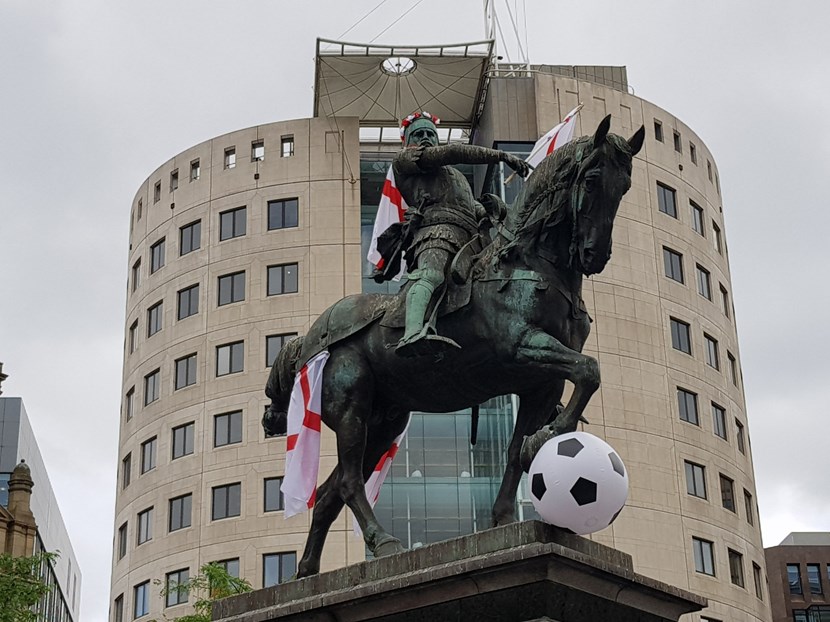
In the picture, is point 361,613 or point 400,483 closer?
point 361,613

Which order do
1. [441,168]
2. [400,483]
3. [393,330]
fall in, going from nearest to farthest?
1. [393,330]
2. [441,168]
3. [400,483]

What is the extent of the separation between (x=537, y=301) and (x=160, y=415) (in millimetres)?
59879

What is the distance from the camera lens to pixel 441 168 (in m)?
16.9

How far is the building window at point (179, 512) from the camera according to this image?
2724 inches

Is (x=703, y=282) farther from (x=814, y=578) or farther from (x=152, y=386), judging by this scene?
(x=814, y=578)

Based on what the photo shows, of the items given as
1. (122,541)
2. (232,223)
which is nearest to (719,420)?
(232,223)

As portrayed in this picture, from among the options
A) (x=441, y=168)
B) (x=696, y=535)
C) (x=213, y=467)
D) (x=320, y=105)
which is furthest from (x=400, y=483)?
(x=441, y=168)

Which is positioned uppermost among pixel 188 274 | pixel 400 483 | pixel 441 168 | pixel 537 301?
pixel 188 274

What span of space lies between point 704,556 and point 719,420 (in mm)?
7721

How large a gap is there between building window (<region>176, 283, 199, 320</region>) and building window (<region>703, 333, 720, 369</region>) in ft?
82.8

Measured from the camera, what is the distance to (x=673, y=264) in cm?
7438

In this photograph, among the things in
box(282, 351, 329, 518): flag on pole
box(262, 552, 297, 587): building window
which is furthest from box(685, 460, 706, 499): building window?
box(282, 351, 329, 518): flag on pole

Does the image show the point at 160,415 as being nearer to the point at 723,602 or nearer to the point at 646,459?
the point at 646,459

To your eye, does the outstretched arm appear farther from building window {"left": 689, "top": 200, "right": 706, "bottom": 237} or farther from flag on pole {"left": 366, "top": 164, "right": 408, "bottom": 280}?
building window {"left": 689, "top": 200, "right": 706, "bottom": 237}
